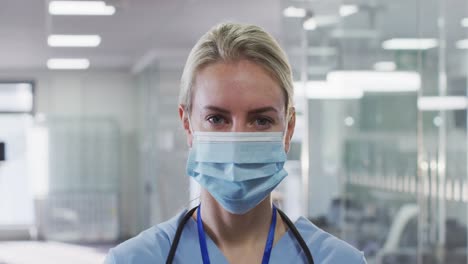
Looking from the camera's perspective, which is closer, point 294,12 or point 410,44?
point 410,44

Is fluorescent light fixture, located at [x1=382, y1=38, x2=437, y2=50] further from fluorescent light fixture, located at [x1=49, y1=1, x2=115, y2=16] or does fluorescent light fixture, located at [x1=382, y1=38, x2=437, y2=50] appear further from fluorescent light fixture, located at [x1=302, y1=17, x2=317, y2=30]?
fluorescent light fixture, located at [x1=49, y1=1, x2=115, y2=16]

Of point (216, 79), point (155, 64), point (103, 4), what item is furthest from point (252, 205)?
point (155, 64)

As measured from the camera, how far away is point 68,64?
8398mm

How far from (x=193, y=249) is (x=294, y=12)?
350 centimetres

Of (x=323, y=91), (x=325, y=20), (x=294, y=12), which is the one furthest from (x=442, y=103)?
(x=294, y=12)

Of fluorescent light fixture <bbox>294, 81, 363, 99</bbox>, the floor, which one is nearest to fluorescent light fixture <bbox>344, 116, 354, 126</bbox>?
fluorescent light fixture <bbox>294, 81, 363, 99</bbox>

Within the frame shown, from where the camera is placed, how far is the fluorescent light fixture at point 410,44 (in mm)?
3666

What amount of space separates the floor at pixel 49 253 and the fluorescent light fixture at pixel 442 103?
479cm

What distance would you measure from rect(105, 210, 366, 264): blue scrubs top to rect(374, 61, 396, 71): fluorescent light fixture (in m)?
2.75

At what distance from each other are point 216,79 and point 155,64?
23.7 ft

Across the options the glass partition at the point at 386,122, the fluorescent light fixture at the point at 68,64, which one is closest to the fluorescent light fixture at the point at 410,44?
the glass partition at the point at 386,122

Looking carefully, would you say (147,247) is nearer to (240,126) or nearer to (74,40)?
(240,126)

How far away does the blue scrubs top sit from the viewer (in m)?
1.15

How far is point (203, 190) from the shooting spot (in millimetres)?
1195
